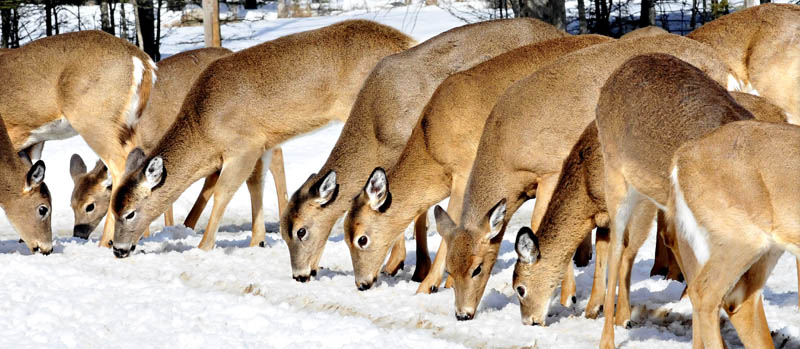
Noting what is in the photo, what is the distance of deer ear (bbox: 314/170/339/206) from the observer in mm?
10523

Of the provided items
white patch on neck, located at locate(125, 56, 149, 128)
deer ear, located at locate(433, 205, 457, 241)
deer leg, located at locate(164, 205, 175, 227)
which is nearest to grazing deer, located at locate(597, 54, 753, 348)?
deer ear, located at locate(433, 205, 457, 241)

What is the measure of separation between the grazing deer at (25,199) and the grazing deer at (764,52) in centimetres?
729

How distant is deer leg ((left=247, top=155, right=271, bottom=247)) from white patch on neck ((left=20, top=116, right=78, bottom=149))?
2.50 m

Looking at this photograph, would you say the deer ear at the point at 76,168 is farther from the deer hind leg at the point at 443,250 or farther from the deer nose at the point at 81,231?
the deer hind leg at the point at 443,250

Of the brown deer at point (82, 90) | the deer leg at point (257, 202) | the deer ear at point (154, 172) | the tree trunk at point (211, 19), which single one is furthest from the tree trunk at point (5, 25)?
the deer ear at point (154, 172)

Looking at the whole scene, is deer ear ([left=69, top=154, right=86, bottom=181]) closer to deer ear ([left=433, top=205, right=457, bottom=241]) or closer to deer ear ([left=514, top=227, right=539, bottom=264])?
deer ear ([left=433, top=205, right=457, bottom=241])

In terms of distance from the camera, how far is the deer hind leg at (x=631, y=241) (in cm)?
802

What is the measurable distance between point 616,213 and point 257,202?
5.89m

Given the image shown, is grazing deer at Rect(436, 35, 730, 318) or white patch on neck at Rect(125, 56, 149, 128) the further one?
white patch on neck at Rect(125, 56, 149, 128)

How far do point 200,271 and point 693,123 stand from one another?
5083 millimetres

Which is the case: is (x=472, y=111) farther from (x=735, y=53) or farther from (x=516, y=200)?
(x=735, y=53)

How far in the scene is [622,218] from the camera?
7.75 metres

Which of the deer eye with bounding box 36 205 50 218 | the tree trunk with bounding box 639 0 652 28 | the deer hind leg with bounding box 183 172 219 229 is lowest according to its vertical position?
the deer hind leg with bounding box 183 172 219 229

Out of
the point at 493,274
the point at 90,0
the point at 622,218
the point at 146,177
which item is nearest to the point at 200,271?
the point at 146,177
